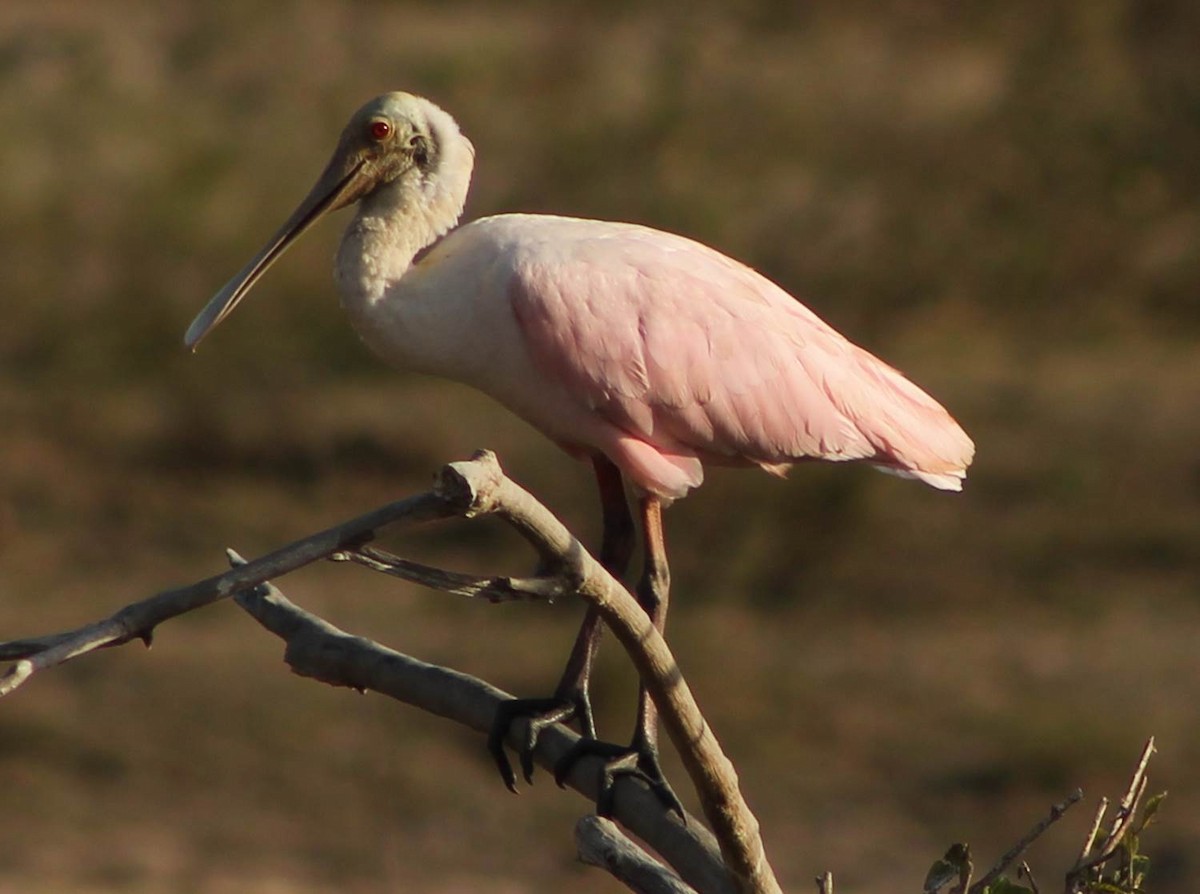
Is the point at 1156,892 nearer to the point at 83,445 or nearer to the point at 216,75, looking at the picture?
the point at 83,445

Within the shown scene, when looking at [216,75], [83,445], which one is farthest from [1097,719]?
[216,75]

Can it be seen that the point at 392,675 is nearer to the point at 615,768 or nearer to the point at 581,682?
the point at 615,768

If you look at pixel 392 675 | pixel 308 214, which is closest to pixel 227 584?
pixel 392 675

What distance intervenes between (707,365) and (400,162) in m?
0.93

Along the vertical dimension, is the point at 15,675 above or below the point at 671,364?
above

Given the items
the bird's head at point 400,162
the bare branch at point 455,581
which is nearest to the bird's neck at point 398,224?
the bird's head at point 400,162

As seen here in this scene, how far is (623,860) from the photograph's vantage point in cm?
424

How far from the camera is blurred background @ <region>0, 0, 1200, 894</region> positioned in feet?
38.2

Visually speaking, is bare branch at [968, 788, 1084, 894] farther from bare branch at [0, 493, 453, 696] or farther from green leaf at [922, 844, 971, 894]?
bare branch at [0, 493, 453, 696]

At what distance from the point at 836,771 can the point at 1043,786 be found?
1.10 metres

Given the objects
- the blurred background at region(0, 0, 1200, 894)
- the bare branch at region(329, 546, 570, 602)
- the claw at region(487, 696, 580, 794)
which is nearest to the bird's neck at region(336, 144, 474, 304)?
the claw at region(487, 696, 580, 794)

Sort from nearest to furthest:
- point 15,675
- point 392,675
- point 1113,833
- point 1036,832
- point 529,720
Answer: point 15,675 → point 1036,832 → point 1113,833 → point 392,675 → point 529,720

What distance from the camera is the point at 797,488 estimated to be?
13.9 metres

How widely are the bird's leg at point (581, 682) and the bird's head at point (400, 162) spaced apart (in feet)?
2.58
